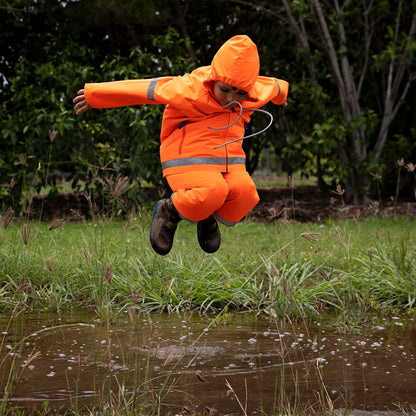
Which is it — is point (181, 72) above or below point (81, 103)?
above

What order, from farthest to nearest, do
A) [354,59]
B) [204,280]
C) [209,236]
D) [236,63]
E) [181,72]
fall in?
[354,59] < [181,72] < [204,280] < [209,236] < [236,63]

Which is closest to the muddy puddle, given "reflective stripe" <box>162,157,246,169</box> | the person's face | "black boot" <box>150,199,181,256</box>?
"black boot" <box>150,199,181,256</box>

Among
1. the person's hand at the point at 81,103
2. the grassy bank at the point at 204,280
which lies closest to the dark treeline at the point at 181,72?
the grassy bank at the point at 204,280

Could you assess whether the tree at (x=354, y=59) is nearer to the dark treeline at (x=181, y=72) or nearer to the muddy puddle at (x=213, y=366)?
the dark treeline at (x=181, y=72)

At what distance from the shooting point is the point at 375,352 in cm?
384

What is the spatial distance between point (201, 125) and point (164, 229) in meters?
0.64

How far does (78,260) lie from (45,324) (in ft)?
3.33

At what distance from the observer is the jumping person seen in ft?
9.75

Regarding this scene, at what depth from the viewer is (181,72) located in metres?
8.39

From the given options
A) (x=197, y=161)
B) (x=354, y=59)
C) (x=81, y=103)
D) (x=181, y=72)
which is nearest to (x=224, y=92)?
(x=197, y=161)

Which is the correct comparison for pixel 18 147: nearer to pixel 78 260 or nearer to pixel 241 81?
pixel 78 260

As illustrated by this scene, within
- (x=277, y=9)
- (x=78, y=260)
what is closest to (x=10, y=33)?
(x=277, y=9)

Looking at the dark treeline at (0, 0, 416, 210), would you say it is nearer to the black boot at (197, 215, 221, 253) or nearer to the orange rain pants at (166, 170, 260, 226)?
the black boot at (197, 215, 221, 253)

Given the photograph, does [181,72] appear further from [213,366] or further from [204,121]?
[213,366]
